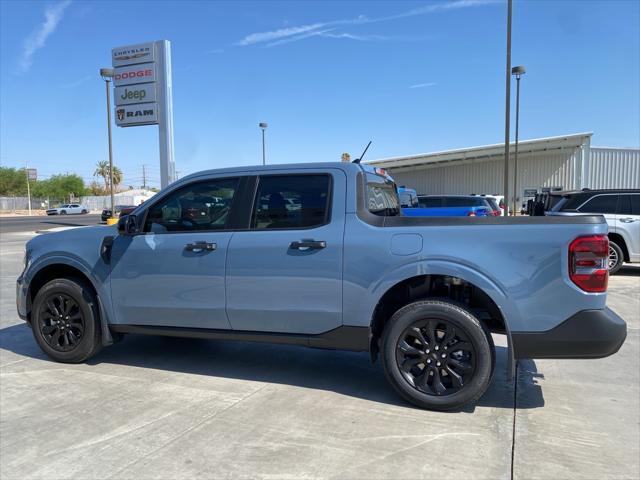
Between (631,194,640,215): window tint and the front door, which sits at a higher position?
(631,194,640,215): window tint

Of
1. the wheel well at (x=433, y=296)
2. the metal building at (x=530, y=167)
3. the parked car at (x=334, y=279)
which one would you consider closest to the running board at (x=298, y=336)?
the parked car at (x=334, y=279)

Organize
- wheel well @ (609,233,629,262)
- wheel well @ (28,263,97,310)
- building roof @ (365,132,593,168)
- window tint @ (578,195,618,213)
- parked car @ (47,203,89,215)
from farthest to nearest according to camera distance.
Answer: parked car @ (47,203,89,215) < building roof @ (365,132,593,168) < window tint @ (578,195,618,213) < wheel well @ (609,233,629,262) < wheel well @ (28,263,97,310)

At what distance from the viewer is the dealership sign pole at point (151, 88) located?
18.3m

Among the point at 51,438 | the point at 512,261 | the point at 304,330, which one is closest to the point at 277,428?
the point at 304,330

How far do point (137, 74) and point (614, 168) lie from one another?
32829 mm

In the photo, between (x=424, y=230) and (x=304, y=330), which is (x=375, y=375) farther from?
(x=424, y=230)

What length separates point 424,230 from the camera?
3.83 metres

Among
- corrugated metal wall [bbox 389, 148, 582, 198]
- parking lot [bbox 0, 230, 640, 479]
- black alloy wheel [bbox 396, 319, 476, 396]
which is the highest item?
corrugated metal wall [bbox 389, 148, 582, 198]

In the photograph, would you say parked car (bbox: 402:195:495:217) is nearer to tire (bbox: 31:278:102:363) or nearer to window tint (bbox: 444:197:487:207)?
window tint (bbox: 444:197:487:207)

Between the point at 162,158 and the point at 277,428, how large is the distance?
16087 mm

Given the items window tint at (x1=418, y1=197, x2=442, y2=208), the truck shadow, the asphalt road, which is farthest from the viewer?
the asphalt road

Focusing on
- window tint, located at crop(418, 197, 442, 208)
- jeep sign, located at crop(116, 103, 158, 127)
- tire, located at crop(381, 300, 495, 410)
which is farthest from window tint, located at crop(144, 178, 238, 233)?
jeep sign, located at crop(116, 103, 158, 127)

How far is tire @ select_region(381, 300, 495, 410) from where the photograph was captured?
3732 millimetres

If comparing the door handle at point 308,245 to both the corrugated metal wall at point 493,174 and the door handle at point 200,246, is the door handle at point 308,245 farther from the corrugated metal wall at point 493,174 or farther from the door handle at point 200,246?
the corrugated metal wall at point 493,174
